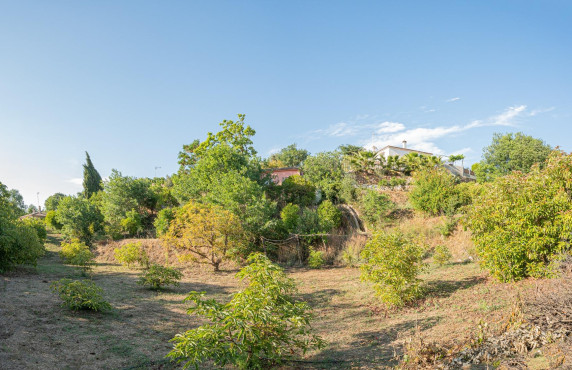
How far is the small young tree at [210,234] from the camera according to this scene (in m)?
14.7

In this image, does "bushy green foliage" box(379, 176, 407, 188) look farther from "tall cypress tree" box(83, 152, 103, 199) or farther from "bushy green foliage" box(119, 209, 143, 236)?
"tall cypress tree" box(83, 152, 103, 199)

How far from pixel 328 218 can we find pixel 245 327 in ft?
46.9

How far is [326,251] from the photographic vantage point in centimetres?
1644

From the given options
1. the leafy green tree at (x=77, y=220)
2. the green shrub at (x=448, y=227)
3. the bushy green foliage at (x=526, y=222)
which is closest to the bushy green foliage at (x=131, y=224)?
the leafy green tree at (x=77, y=220)

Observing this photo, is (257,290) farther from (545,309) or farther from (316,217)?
(316,217)

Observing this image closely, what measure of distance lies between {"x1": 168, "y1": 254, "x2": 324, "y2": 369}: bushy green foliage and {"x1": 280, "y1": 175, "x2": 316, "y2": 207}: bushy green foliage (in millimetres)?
16963

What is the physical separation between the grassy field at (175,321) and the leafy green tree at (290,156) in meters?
33.3

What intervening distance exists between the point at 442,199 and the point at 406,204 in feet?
11.0

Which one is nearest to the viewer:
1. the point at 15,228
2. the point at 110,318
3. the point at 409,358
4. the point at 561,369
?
the point at 561,369

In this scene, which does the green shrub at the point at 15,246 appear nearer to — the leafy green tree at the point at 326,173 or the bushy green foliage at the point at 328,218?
the bushy green foliage at the point at 328,218

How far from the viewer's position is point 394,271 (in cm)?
786

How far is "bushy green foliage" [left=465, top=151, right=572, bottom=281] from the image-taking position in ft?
24.6

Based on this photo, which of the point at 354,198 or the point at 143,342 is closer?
the point at 143,342

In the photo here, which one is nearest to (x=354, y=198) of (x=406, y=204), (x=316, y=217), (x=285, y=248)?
(x=406, y=204)
